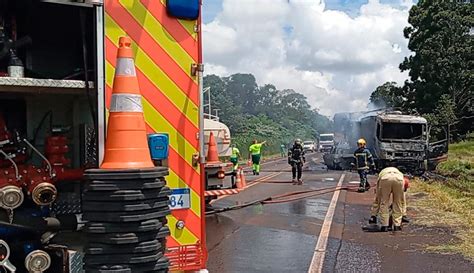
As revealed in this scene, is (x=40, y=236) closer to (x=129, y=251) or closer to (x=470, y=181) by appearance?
(x=129, y=251)

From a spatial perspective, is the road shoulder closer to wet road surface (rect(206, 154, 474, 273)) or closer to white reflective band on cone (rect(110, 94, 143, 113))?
wet road surface (rect(206, 154, 474, 273))

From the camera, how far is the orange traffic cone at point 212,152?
11481mm

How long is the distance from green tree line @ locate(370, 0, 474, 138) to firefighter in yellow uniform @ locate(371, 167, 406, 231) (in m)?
31.4

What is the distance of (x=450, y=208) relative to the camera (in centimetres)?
1312

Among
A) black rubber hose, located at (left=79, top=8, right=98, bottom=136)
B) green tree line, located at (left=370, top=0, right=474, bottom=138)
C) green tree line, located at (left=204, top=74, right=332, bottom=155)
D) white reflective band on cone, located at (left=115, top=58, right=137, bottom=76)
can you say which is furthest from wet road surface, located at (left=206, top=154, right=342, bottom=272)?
green tree line, located at (left=204, top=74, right=332, bottom=155)

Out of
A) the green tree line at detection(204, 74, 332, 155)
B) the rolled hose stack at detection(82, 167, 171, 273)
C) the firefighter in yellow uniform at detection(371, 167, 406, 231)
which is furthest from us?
the green tree line at detection(204, 74, 332, 155)

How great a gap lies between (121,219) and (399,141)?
24432mm

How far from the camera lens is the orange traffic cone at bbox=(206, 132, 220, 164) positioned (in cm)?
1148

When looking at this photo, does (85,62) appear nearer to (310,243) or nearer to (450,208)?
(310,243)

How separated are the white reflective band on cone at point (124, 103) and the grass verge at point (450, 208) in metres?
6.27

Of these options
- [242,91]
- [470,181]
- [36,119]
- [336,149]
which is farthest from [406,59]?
[242,91]

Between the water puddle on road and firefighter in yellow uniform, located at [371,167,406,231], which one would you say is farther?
the water puddle on road

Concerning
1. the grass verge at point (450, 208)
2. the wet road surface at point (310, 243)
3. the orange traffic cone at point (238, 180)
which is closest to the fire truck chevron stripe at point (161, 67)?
the wet road surface at point (310, 243)

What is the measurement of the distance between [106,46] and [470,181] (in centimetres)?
1851
